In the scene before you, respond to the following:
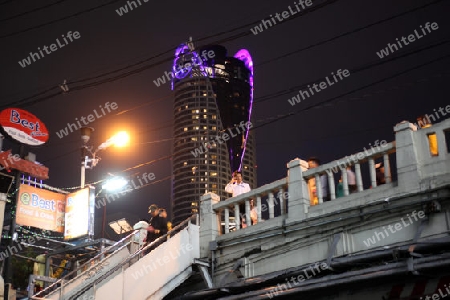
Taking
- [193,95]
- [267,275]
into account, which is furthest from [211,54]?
[193,95]

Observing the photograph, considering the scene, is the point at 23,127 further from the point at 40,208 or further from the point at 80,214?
the point at 80,214

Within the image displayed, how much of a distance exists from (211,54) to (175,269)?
51.9 feet

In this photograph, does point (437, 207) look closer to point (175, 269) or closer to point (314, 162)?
point (314, 162)

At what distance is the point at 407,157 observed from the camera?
11.4 m

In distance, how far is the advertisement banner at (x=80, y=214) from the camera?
22.1 metres

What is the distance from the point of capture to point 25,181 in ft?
72.3

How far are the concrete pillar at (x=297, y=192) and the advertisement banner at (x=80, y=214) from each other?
11.5 metres

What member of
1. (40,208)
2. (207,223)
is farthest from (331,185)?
(40,208)

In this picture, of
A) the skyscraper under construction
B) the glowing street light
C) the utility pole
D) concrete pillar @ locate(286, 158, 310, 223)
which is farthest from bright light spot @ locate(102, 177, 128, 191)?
concrete pillar @ locate(286, 158, 310, 223)

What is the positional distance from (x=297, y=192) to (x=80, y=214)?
12215mm

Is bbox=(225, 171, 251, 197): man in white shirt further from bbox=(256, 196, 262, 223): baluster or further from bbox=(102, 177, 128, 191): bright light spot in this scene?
bbox=(102, 177, 128, 191): bright light spot

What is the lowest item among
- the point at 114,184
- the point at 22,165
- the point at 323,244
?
the point at 323,244

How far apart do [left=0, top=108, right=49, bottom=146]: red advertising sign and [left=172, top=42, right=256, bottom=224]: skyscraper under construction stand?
589cm

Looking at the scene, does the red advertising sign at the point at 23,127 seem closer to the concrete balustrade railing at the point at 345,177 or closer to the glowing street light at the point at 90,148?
the glowing street light at the point at 90,148
